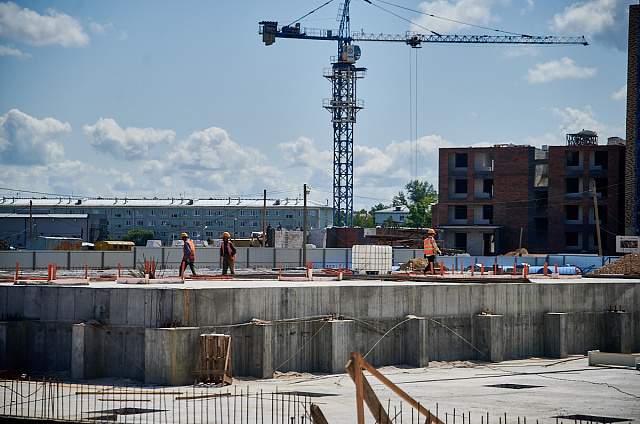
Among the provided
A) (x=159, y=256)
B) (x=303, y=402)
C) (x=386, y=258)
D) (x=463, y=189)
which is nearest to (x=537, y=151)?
(x=463, y=189)

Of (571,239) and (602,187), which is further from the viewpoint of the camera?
(571,239)

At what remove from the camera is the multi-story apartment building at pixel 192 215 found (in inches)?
5148

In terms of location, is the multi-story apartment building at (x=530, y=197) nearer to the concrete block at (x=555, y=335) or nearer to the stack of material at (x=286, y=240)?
the stack of material at (x=286, y=240)

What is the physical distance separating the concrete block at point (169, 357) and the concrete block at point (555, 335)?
12834mm

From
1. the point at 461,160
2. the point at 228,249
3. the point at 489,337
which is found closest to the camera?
the point at 489,337

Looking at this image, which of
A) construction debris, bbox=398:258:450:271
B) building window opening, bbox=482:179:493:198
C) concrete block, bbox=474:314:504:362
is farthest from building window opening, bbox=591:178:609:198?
concrete block, bbox=474:314:504:362

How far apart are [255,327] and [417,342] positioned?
5.21m

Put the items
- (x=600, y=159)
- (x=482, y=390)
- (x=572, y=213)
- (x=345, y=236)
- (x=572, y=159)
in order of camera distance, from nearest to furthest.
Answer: (x=482, y=390) → (x=600, y=159) → (x=572, y=159) → (x=572, y=213) → (x=345, y=236)

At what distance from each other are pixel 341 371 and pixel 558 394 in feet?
19.0

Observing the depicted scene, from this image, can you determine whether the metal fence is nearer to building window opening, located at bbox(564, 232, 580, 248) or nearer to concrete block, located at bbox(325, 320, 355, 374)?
building window opening, located at bbox(564, 232, 580, 248)

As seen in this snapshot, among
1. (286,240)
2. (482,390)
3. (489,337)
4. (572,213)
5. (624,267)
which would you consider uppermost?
(572,213)

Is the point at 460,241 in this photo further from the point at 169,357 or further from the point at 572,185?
the point at 169,357

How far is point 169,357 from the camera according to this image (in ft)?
58.5

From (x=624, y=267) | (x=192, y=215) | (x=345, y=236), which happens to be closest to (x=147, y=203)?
(x=192, y=215)
